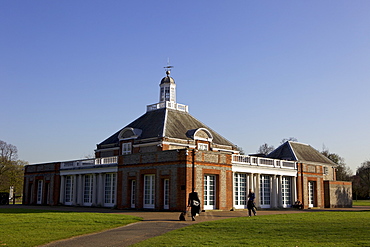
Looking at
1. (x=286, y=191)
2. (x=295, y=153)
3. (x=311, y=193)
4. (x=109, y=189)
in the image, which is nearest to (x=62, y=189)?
(x=109, y=189)

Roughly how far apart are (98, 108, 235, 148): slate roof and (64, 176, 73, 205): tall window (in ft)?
17.6

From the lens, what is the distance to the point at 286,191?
38000mm

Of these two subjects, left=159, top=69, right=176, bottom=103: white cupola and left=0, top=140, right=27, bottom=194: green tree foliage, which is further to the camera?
left=0, top=140, right=27, bottom=194: green tree foliage

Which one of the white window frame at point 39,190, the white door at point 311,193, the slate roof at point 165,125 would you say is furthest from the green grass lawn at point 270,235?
the white window frame at point 39,190

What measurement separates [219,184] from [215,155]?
92.3 inches

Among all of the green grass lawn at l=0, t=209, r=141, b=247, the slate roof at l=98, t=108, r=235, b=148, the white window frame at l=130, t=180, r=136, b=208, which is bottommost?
the green grass lawn at l=0, t=209, r=141, b=247

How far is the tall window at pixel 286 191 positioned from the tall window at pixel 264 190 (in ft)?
7.86

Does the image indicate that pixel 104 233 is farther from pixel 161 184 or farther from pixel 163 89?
pixel 163 89

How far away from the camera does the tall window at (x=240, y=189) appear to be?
3250 cm

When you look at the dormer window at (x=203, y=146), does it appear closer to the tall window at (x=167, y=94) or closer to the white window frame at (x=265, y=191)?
the white window frame at (x=265, y=191)

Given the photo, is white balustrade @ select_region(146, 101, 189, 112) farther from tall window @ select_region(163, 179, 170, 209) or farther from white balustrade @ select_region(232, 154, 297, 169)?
tall window @ select_region(163, 179, 170, 209)

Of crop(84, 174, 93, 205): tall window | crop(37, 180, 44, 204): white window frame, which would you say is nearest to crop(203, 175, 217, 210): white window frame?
crop(84, 174, 93, 205): tall window

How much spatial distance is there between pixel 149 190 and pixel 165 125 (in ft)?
31.0

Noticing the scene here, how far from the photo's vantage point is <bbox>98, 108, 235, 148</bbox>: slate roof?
38.2 metres
